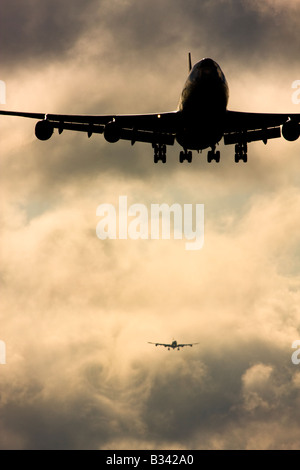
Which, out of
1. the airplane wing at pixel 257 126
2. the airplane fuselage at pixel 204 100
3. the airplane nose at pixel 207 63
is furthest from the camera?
the airplane wing at pixel 257 126

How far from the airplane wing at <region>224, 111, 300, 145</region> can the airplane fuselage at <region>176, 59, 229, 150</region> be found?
3134 millimetres

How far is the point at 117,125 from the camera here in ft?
156

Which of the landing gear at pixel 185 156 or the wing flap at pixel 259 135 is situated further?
the landing gear at pixel 185 156

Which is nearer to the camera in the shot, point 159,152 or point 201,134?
point 201,134

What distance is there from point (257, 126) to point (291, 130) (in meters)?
4.65

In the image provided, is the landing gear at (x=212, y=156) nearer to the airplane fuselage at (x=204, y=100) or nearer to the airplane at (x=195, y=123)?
the airplane at (x=195, y=123)

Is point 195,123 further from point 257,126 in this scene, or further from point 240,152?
point 240,152

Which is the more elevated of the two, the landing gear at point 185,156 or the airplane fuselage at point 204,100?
the landing gear at point 185,156

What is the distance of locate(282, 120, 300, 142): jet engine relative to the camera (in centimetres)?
4753

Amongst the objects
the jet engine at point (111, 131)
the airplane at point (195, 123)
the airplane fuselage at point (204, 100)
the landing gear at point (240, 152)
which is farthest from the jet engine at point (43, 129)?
the landing gear at point (240, 152)

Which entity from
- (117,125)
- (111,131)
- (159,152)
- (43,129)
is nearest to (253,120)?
(159,152)

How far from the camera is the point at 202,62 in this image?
4300 cm

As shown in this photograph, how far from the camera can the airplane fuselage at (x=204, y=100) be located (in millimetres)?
42500
